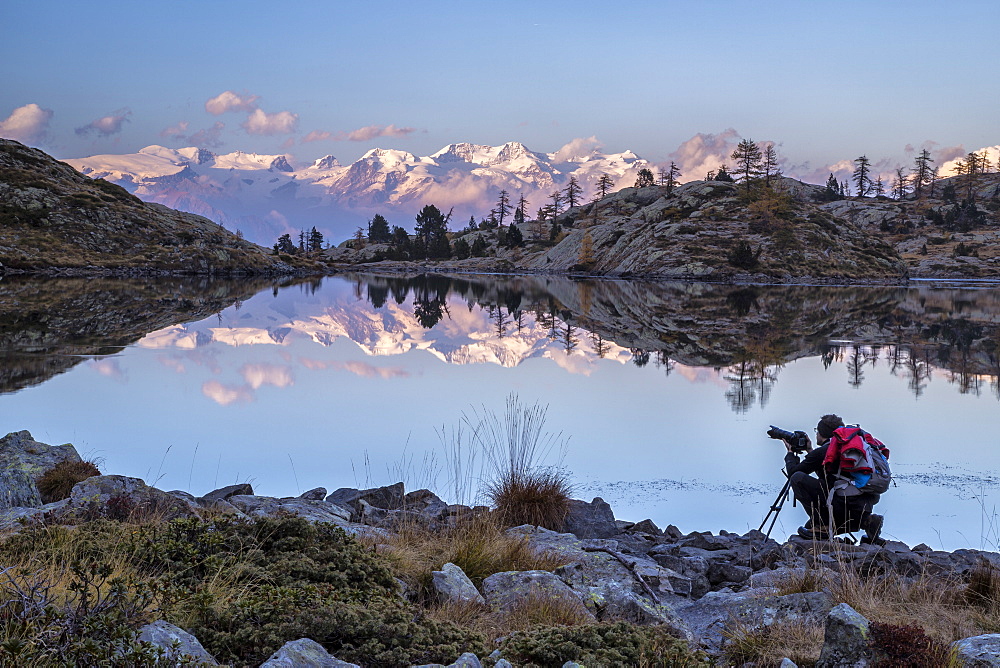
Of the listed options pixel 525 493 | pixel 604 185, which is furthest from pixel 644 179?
pixel 525 493

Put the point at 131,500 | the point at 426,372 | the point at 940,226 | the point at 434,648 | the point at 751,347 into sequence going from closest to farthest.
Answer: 1. the point at 434,648
2. the point at 131,500
3. the point at 426,372
4. the point at 751,347
5. the point at 940,226

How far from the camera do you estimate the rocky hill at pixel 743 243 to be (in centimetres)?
9650

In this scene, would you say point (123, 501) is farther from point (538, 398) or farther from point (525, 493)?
point (538, 398)

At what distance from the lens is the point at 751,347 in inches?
1152

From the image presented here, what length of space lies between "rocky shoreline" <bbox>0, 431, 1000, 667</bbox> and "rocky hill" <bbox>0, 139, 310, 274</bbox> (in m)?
75.0

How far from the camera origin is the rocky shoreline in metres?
5.34

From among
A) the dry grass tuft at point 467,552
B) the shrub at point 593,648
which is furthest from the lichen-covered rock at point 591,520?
the shrub at point 593,648

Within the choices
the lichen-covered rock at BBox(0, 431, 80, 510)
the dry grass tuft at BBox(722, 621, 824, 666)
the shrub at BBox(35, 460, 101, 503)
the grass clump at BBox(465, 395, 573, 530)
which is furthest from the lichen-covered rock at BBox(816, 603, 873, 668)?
the shrub at BBox(35, 460, 101, 503)

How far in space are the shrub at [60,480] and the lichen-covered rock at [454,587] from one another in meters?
5.78

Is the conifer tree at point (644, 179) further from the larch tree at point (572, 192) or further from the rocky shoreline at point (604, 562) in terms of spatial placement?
the rocky shoreline at point (604, 562)

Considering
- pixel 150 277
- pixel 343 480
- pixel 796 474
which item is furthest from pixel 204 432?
pixel 150 277

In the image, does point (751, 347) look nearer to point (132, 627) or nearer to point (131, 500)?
point (131, 500)

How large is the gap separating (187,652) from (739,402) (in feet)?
56.5

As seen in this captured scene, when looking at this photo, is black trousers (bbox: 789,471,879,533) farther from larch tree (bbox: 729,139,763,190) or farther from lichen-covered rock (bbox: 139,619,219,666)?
larch tree (bbox: 729,139,763,190)
